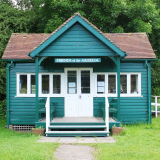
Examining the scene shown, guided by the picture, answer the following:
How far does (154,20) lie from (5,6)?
39.9 ft

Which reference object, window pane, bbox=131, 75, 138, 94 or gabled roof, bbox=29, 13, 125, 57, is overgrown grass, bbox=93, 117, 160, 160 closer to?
window pane, bbox=131, 75, 138, 94

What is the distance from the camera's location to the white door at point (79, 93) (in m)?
12.3

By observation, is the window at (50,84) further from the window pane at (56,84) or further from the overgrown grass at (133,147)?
the overgrown grass at (133,147)

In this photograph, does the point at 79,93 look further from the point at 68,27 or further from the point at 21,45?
the point at 21,45

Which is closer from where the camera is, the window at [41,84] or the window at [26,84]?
the window at [41,84]

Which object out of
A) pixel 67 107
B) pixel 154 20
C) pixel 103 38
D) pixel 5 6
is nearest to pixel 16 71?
pixel 67 107

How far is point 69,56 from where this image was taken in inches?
428

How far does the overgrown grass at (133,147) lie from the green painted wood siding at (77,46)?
342 cm

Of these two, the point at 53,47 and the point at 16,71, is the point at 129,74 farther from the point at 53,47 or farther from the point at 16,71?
the point at 16,71

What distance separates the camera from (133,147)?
26.1ft

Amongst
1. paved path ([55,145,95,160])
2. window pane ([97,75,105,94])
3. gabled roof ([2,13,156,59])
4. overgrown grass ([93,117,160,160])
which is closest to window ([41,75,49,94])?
gabled roof ([2,13,156,59])

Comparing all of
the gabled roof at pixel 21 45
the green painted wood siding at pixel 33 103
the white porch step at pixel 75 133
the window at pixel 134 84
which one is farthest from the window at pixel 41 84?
the window at pixel 134 84

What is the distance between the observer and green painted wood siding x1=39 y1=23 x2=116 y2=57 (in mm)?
10484

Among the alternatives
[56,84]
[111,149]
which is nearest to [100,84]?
[56,84]
